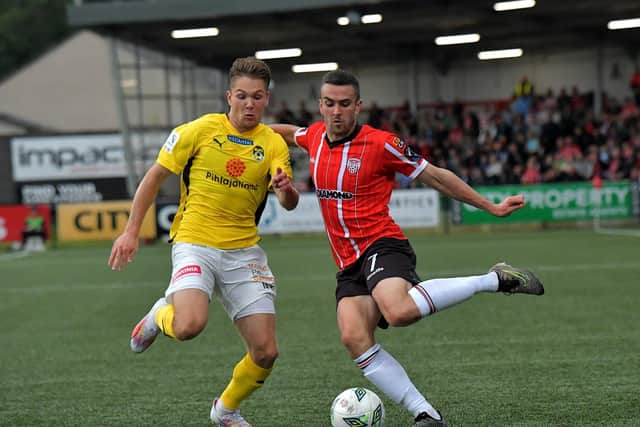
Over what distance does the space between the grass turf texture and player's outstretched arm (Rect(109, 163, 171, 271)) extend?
3.65 ft

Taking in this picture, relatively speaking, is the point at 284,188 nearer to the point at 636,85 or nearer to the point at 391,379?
the point at 391,379

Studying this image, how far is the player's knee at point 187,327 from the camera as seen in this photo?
5148 mm

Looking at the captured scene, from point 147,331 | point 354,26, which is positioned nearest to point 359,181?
point 147,331

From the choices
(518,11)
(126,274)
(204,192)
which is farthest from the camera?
(518,11)

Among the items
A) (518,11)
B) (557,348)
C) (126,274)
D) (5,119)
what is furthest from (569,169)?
(5,119)

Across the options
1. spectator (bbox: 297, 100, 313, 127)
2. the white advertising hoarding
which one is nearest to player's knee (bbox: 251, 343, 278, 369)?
spectator (bbox: 297, 100, 313, 127)

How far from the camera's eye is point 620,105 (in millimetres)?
29406

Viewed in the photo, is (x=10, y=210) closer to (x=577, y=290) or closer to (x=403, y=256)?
(x=577, y=290)

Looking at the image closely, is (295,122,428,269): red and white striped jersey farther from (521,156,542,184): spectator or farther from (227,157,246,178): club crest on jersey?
(521,156,542,184): spectator

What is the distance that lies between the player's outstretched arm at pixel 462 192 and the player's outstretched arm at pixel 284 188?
74 centimetres

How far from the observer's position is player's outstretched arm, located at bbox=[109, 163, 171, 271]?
5.26 meters

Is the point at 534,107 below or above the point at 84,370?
above

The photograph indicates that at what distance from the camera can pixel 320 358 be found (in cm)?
784

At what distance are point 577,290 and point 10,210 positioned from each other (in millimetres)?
14707
